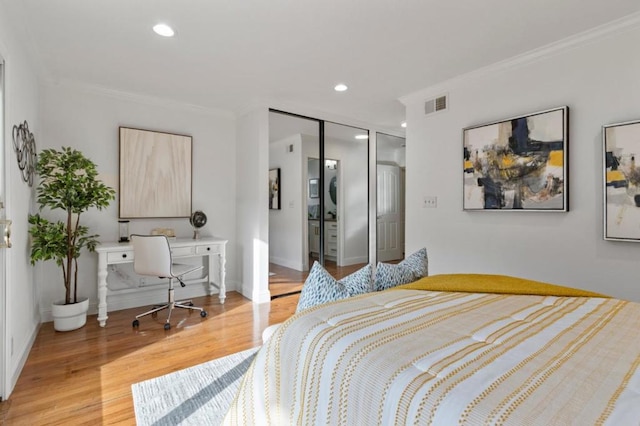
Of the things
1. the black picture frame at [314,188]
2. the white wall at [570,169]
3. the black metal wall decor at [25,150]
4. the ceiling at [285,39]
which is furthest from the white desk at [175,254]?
the white wall at [570,169]

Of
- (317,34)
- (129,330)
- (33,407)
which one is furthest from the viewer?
(129,330)

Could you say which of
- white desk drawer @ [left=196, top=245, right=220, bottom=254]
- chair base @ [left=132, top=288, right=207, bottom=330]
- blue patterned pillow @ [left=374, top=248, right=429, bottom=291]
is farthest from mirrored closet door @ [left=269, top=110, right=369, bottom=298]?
blue patterned pillow @ [left=374, top=248, right=429, bottom=291]

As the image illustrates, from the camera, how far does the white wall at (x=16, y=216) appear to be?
198cm

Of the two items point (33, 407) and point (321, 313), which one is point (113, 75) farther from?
point (321, 313)

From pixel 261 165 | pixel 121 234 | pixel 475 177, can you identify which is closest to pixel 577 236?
pixel 475 177

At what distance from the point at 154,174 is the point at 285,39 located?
2286 mm

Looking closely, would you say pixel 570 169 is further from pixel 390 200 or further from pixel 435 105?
pixel 390 200

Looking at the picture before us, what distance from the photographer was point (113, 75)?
313 centimetres

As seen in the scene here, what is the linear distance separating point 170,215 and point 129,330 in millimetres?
1371

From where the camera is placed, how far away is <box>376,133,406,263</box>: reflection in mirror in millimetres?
6398

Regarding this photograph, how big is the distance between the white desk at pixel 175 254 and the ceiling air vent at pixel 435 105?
2711 mm

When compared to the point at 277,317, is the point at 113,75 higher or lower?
higher

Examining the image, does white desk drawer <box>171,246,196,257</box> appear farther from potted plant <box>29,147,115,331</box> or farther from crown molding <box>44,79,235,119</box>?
crown molding <box>44,79,235,119</box>

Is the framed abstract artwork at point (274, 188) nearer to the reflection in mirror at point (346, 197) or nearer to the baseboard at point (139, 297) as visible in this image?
the reflection in mirror at point (346, 197)
